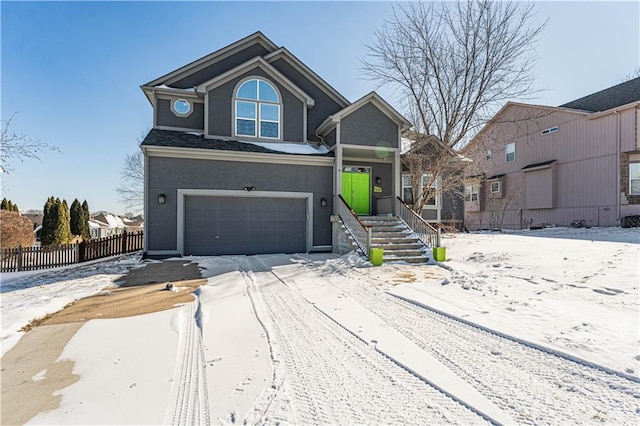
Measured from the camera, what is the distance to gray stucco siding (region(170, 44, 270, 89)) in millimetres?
12721

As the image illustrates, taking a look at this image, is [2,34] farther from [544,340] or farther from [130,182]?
[130,182]

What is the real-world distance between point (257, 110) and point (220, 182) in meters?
3.54

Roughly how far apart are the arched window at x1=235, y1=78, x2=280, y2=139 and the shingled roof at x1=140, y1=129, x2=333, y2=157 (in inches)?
32.7

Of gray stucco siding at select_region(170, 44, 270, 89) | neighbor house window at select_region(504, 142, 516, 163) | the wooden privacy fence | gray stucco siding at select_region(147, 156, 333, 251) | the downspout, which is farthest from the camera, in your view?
neighbor house window at select_region(504, 142, 516, 163)

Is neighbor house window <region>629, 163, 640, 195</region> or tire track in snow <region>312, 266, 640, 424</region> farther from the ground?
neighbor house window <region>629, 163, 640, 195</region>

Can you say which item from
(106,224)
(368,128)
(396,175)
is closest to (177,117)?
(368,128)

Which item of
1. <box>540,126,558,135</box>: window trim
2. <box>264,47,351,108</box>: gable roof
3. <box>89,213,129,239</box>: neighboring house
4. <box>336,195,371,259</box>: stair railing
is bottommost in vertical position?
<box>89,213,129,239</box>: neighboring house

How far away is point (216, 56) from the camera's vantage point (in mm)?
13148

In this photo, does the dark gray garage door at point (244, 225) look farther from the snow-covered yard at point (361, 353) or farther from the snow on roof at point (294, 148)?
the snow-covered yard at point (361, 353)

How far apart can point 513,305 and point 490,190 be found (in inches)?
864

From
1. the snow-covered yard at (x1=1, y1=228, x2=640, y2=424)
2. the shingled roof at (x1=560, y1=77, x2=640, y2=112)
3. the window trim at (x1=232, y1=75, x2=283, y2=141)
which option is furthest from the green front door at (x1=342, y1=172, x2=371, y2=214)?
the shingled roof at (x1=560, y1=77, x2=640, y2=112)

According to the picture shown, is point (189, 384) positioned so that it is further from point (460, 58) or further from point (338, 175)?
point (460, 58)

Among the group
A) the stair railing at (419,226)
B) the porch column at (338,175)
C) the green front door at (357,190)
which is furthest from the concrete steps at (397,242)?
the green front door at (357,190)

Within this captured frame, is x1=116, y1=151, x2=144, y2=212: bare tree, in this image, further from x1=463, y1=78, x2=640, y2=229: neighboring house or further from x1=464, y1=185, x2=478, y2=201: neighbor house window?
x1=464, y1=185, x2=478, y2=201: neighbor house window
